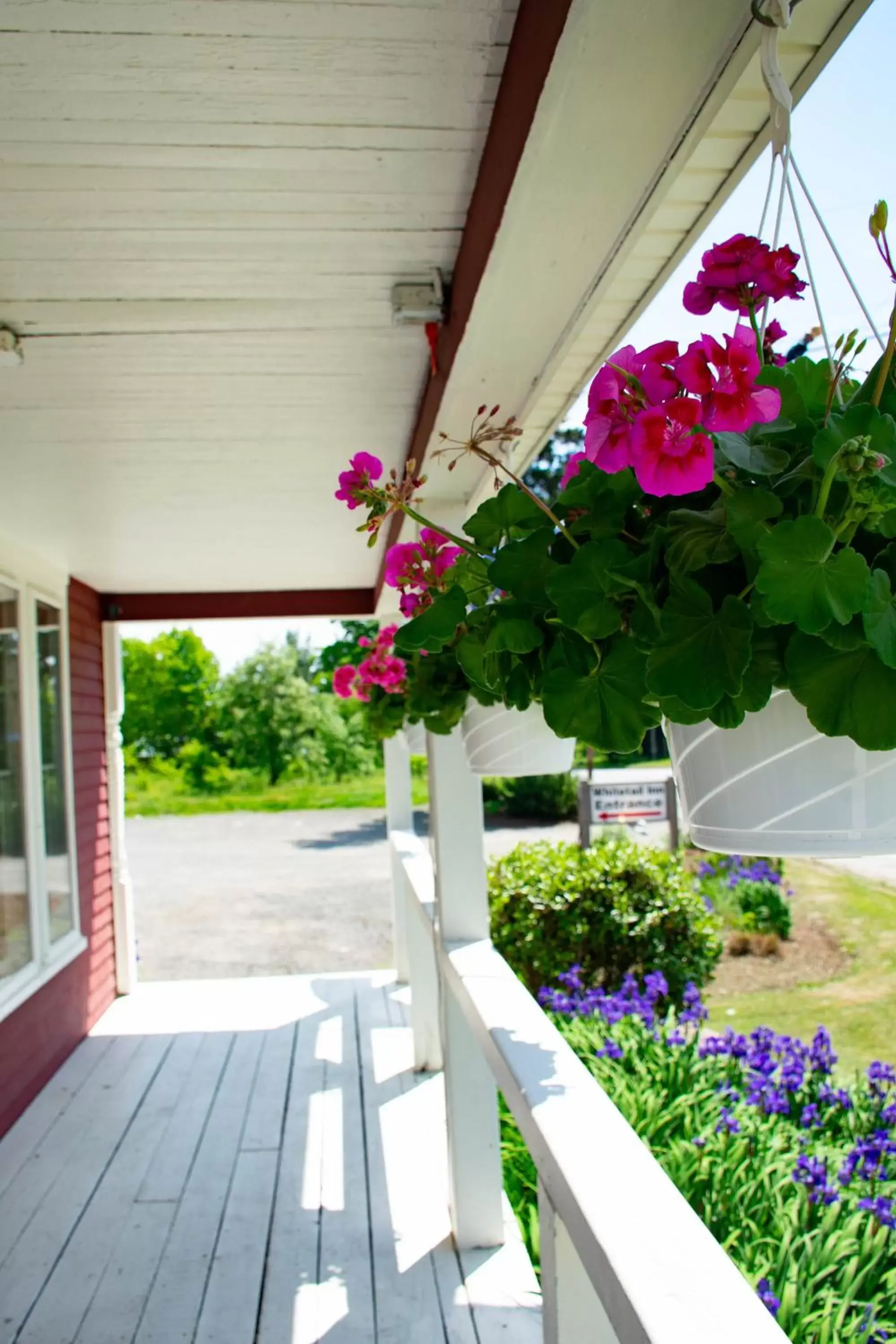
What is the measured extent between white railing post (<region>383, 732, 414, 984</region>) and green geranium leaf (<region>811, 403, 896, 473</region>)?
481 centimetres

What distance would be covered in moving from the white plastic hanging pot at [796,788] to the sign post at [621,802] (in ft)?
17.6

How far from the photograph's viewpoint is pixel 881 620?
614 millimetres

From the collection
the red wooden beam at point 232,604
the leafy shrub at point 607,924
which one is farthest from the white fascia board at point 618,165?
the red wooden beam at point 232,604

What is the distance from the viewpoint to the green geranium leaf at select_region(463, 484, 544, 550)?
0.96 meters

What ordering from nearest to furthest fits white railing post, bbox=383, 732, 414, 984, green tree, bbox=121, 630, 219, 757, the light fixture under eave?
1. the light fixture under eave
2. white railing post, bbox=383, 732, 414, 984
3. green tree, bbox=121, 630, 219, 757

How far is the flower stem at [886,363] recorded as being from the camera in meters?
0.60

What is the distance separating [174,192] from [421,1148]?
9.95 ft

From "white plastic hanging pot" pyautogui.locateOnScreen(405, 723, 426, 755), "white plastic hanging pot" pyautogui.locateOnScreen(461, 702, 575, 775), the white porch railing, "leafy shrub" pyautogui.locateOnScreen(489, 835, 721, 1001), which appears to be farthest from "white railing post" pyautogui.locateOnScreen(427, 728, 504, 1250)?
"leafy shrub" pyautogui.locateOnScreen(489, 835, 721, 1001)

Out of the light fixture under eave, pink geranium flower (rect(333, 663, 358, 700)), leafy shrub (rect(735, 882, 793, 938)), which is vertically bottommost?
leafy shrub (rect(735, 882, 793, 938))

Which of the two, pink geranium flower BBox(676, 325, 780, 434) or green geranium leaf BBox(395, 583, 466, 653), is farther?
green geranium leaf BBox(395, 583, 466, 653)

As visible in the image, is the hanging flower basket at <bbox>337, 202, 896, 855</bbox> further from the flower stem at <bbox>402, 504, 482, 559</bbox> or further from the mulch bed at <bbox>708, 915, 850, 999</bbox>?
the mulch bed at <bbox>708, 915, 850, 999</bbox>

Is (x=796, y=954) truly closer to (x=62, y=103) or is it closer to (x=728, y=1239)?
(x=728, y=1239)

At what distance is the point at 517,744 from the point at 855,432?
3.57ft

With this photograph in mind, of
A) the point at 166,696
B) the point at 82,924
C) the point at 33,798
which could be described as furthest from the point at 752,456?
the point at 166,696
